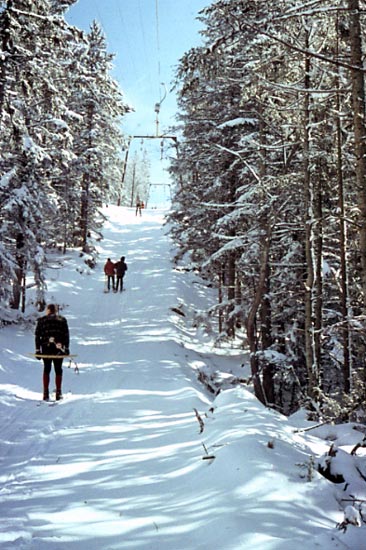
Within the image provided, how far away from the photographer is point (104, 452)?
5988mm

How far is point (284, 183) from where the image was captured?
10.4 m

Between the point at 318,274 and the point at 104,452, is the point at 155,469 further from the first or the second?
the point at 318,274

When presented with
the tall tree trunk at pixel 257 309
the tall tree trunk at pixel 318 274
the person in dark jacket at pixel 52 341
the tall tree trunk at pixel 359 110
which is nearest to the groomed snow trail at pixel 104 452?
the person in dark jacket at pixel 52 341

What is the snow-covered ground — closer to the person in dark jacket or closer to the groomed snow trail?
the groomed snow trail

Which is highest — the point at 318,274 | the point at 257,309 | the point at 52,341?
the point at 318,274

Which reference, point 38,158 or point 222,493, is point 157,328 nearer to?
point 38,158

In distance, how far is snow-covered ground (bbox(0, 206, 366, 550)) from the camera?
3713mm

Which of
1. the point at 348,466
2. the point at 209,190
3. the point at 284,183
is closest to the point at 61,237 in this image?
the point at 209,190

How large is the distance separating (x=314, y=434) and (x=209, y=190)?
10700 millimetres

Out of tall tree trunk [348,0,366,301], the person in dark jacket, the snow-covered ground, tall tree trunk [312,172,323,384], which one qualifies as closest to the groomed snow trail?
the snow-covered ground

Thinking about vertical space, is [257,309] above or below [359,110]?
below

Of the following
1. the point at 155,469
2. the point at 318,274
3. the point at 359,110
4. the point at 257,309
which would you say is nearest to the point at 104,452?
the point at 155,469

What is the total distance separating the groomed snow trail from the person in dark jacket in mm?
521

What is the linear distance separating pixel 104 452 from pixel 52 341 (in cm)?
351
